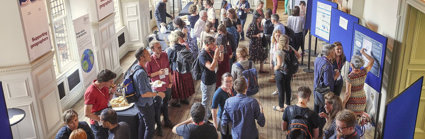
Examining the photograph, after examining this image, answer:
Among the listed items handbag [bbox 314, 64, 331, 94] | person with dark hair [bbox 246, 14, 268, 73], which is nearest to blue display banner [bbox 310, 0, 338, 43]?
person with dark hair [bbox 246, 14, 268, 73]

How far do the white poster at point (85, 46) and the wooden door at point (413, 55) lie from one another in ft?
17.2

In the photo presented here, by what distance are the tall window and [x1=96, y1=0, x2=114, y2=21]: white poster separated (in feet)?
2.31

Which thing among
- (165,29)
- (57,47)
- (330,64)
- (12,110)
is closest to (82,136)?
(12,110)

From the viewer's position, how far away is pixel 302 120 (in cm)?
441

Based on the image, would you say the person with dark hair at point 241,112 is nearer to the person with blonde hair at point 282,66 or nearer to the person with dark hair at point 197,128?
the person with dark hair at point 197,128

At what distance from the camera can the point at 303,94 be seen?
4.55 meters

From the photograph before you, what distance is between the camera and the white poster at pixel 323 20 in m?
7.80

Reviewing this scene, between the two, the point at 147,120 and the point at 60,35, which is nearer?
A: the point at 147,120

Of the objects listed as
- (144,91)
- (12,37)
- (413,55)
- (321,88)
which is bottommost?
(321,88)

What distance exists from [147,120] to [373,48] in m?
3.32

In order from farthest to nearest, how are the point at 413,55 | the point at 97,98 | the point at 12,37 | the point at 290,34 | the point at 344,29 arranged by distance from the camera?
the point at 290,34
the point at 344,29
the point at 12,37
the point at 413,55
the point at 97,98

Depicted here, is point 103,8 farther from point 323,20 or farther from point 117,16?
point 323,20

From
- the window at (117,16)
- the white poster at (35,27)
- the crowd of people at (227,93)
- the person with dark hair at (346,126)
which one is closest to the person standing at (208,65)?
the crowd of people at (227,93)

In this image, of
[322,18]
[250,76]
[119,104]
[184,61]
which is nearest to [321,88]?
[250,76]
